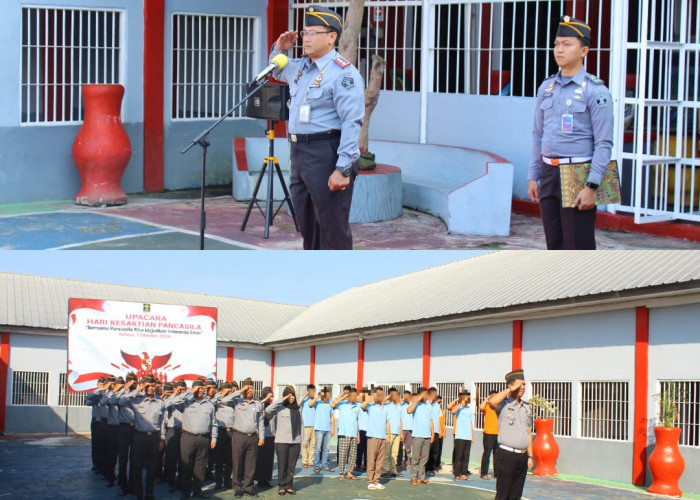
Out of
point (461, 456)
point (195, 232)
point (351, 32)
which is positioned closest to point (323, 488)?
point (461, 456)

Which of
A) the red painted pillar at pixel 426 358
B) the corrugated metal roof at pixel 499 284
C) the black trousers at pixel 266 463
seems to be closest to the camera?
the corrugated metal roof at pixel 499 284

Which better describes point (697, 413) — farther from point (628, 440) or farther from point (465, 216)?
point (465, 216)

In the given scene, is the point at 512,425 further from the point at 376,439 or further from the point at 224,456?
Answer: the point at 224,456

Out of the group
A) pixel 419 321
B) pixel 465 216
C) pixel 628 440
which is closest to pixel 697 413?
pixel 628 440

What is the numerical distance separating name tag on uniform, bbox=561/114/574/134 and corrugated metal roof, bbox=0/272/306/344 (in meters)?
8.71

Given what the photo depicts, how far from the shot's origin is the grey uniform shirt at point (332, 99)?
6.28 metres

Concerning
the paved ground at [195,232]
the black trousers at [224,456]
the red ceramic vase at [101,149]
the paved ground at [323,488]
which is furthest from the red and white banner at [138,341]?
the black trousers at [224,456]

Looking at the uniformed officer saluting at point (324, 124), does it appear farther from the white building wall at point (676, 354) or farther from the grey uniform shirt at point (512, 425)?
the white building wall at point (676, 354)

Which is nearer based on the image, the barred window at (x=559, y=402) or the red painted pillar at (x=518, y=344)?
the barred window at (x=559, y=402)

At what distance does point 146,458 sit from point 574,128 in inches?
162

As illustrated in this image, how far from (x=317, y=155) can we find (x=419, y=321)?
17.9ft

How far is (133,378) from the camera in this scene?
8.99 m

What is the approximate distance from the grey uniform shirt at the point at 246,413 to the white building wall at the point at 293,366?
25.8 ft

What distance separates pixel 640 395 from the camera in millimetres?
8633
